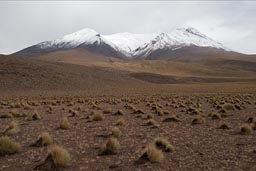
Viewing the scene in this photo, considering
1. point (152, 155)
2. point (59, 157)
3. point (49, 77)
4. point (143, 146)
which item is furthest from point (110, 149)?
point (49, 77)

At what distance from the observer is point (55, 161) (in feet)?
30.2

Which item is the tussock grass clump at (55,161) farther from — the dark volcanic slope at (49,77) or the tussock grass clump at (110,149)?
the dark volcanic slope at (49,77)

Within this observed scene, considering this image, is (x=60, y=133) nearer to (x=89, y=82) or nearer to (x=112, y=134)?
(x=112, y=134)

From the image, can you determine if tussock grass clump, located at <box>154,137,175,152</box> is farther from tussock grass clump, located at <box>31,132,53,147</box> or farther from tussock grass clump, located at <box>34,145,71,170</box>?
tussock grass clump, located at <box>31,132,53,147</box>

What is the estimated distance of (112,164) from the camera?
376 inches

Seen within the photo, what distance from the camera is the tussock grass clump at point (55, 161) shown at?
29.5ft

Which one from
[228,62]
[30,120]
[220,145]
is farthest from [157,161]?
[228,62]

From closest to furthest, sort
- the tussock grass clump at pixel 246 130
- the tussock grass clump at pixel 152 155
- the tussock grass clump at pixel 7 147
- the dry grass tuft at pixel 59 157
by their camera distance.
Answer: the dry grass tuft at pixel 59 157 → the tussock grass clump at pixel 152 155 → the tussock grass clump at pixel 7 147 → the tussock grass clump at pixel 246 130

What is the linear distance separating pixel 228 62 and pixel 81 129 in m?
177

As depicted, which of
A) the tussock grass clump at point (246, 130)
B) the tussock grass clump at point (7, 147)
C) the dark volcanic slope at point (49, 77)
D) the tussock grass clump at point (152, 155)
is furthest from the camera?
the dark volcanic slope at point (49, 77)

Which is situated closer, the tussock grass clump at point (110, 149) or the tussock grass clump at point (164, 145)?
the tussock grass clump at point (110, 149)

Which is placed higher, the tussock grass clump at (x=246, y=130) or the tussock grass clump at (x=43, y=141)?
the tussock grass clump at (x=246, y=130)

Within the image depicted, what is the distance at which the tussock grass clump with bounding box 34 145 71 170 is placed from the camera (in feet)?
29.5

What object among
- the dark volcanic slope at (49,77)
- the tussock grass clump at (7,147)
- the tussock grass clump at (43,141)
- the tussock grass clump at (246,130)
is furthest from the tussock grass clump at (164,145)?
the dark volcanic slope at (49,77)
